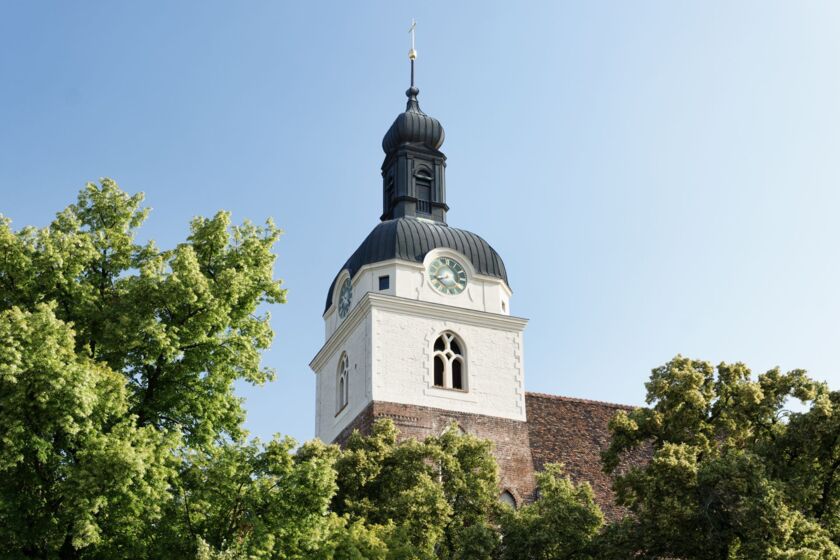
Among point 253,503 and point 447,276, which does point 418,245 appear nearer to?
point 447,276

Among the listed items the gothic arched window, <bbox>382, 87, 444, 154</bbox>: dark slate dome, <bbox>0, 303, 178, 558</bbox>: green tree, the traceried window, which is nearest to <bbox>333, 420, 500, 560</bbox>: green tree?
the gothic arched window

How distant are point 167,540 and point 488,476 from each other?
43.6 ft

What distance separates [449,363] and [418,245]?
3794 millimetres

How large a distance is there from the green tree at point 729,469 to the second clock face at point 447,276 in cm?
1282

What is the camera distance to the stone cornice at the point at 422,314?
3541 cm

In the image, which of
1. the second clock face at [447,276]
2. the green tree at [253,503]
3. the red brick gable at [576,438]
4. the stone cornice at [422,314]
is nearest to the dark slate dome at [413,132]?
the second clock face at [447,276]

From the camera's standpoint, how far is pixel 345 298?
38.0 metres

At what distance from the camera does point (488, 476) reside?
95.2 ft

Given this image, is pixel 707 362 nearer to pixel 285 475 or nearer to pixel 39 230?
pixel 285 475

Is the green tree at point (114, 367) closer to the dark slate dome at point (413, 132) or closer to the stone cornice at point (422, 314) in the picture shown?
the stone cornice at point (422, 314)

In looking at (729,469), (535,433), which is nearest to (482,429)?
(535,433)

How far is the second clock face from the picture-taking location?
36562 millimetres

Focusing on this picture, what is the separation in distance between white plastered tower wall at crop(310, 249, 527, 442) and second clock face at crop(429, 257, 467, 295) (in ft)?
0.52

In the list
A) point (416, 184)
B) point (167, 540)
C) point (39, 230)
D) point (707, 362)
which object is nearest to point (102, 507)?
point (167, 540)
